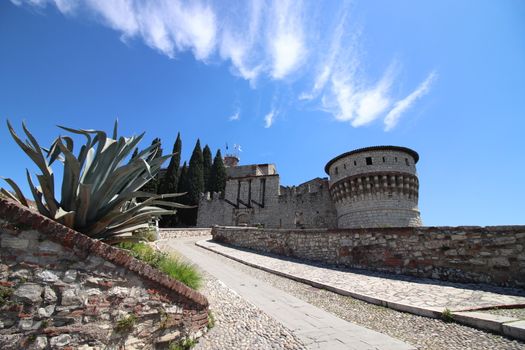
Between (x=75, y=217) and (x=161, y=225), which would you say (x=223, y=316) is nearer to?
(x=75, y=217)

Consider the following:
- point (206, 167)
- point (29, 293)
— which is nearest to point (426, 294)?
point (29, 293)

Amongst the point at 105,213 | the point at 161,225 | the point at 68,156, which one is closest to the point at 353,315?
the point at 105,213

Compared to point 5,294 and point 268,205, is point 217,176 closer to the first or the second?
point 268,205

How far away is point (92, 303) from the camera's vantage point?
10.1 ft

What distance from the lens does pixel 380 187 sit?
1791 cm

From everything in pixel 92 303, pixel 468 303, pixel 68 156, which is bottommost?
pixel 468 303

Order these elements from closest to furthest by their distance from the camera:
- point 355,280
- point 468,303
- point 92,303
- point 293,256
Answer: point 92,303
point 468,303
point 355,280
point 293,256

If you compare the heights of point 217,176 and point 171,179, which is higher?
point 217,176

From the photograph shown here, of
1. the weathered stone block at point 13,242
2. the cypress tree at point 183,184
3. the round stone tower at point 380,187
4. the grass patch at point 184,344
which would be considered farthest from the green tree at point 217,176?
the weathered stone block at point 13,242

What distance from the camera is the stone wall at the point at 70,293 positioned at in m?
2.73

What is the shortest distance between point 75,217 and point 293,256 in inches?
404

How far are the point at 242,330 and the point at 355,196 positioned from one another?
16.2 m

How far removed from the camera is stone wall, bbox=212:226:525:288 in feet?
22.3

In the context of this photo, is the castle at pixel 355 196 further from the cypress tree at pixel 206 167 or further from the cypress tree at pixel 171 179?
the cypress tree at pixel 171 179
